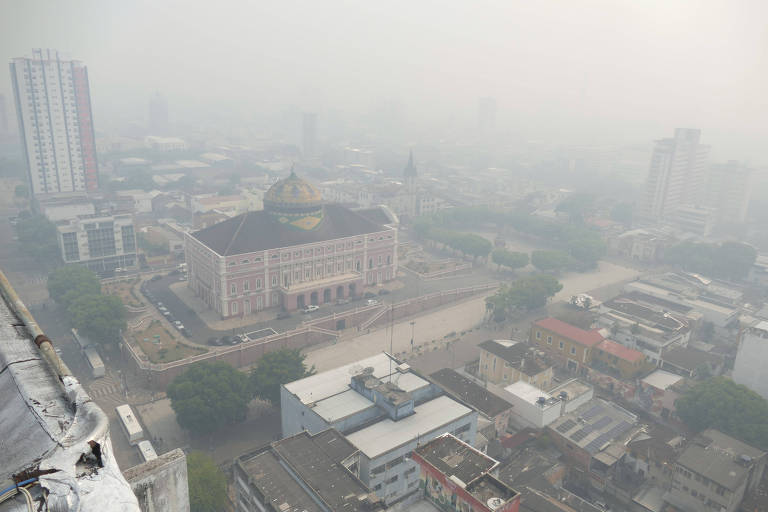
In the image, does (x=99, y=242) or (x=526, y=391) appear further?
(x=99, y=242)

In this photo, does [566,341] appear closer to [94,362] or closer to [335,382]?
[335,382]

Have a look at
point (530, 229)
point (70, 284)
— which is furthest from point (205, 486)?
point (530, 229)

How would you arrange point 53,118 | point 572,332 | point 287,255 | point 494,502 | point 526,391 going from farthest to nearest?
1. point 53,118
2. point 287,255
3. point 572,332
4. point 526,391
5. point 494,502

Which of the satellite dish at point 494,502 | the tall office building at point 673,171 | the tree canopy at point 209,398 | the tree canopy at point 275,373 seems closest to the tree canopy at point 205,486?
the tree canopy at point 209,398

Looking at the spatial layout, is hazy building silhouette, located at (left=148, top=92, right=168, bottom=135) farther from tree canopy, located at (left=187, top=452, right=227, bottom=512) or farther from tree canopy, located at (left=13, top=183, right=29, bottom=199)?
tree canopy, located at (left=187, top=452, right=227, bottom=512)

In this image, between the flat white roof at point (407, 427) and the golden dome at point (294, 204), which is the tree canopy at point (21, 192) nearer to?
the golden dome at point (294, 204)

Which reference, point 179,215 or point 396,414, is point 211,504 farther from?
point 179,215
